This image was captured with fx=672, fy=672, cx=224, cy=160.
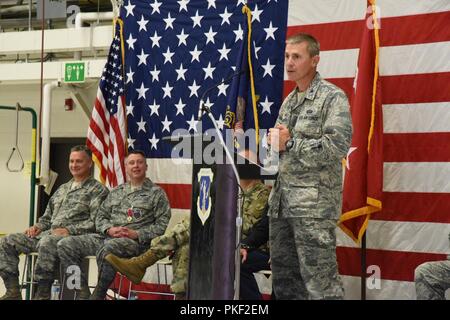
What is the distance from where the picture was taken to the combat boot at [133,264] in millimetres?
4430

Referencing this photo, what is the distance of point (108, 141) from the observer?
5555 mm

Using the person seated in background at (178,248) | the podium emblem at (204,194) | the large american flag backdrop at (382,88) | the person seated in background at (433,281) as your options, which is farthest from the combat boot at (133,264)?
the person seated in background at (433,281)

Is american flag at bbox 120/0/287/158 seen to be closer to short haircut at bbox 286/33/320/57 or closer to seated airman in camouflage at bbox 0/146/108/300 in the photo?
seated airman in camouflage at bbox 0/146/108/300

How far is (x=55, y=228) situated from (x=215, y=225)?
2.32 m

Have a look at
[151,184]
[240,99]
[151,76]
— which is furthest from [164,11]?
[151,184]

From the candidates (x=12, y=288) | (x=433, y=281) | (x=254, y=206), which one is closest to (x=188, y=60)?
Result: (x=254, y=206)

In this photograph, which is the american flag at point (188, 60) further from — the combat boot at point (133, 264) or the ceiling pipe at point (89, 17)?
the ceiling pipe at point (89, 17)

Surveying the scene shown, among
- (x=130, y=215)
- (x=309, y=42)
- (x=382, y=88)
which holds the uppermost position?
(x=309, y=42)

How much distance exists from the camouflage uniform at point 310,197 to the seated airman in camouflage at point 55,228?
1.94 metres

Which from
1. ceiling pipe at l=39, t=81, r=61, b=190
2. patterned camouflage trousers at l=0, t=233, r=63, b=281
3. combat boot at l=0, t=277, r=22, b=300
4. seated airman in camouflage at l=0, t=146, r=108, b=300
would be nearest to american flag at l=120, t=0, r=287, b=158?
seated airman in camouflage at l=0, t=146, r=108, b=300

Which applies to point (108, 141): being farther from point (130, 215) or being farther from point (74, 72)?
point (74, 72)

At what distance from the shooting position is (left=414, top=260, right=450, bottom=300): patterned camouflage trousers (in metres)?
3.53

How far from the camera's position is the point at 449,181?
13.6ft

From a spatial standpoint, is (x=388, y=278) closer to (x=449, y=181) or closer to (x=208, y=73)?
(x=449, y=181)
